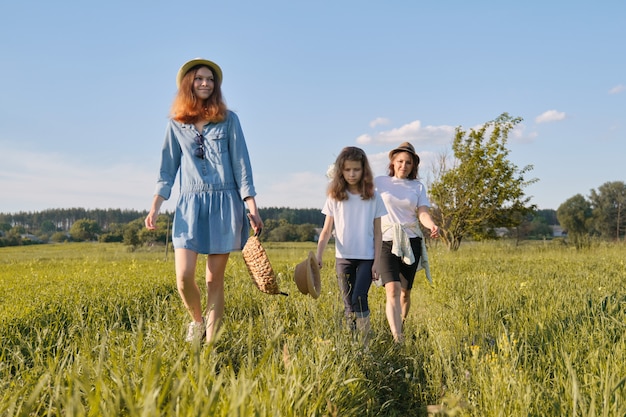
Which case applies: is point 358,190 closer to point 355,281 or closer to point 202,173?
point 355,281

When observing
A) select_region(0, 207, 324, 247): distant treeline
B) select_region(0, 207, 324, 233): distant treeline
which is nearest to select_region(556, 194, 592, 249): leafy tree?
select_region(0, 207, 324, 247): distant treeline

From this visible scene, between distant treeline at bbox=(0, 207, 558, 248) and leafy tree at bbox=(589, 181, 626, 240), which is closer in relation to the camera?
distant treeline at bbox=(0, 207, 558, 248)

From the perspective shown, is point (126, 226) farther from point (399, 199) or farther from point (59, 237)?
point (399, 199)

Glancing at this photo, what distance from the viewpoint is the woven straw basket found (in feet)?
13.5

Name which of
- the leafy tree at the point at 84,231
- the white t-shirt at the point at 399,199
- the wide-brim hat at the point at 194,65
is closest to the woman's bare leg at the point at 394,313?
the white t-shirt at the point at 399,199

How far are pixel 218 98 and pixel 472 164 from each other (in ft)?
77.9

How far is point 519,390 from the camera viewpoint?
2.56 meters

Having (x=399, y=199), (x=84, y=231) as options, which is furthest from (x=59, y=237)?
(x=399, y=199)

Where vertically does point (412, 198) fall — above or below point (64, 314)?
above

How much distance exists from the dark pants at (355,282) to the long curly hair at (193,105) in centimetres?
174

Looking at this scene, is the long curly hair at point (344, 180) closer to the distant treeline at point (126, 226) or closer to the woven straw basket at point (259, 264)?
the woven straw basket at point (259, 264)

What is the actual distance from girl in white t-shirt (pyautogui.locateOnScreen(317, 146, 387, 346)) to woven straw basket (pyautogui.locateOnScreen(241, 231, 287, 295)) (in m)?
0.77

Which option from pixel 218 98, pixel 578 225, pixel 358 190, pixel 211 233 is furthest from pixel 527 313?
pixel 578 225

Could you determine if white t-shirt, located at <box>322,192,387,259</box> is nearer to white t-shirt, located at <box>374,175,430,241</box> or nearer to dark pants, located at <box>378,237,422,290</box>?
dark pants, located at <box>378,237,422,290</box>
